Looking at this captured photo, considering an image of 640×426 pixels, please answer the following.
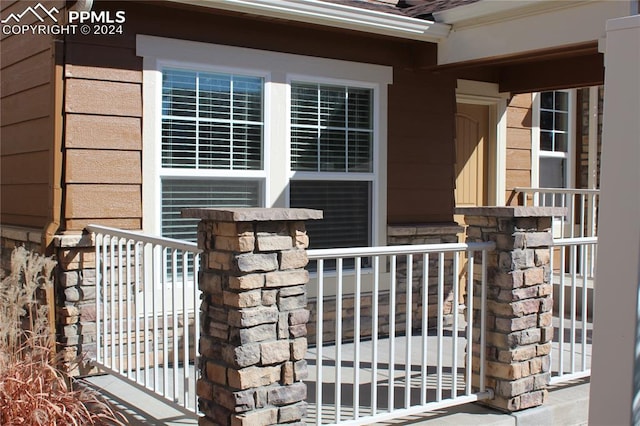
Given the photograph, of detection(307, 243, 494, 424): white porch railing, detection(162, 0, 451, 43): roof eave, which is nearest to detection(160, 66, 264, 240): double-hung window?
detection(162, 0, 451, 43): roof eave

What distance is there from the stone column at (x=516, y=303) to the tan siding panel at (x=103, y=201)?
90.3 inches

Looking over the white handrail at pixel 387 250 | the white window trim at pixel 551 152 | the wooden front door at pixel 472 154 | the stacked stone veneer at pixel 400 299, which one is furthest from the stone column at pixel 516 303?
the white window trim at pixel 551 152

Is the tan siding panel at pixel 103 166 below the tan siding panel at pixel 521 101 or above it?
below

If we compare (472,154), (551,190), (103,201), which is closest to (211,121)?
(103,201)

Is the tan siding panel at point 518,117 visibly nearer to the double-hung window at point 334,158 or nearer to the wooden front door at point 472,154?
the wooden front door at point 472,154

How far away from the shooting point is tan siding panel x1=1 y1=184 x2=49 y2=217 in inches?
212

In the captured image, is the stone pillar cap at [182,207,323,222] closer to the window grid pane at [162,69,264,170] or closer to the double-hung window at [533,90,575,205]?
the window grid pane at [162,69,264,170]

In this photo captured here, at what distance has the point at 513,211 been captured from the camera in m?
4.23

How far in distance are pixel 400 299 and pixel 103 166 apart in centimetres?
291

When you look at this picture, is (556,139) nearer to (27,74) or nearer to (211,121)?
(211,121)

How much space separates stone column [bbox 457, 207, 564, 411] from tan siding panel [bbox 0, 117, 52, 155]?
9.72 ft

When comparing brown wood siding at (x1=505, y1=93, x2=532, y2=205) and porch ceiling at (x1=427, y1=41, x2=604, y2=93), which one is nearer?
porch ceiling at (x1=427, y1=41, x2=604, y2=93)

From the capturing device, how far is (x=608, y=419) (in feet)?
7.50

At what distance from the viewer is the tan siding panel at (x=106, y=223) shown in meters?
5.00
